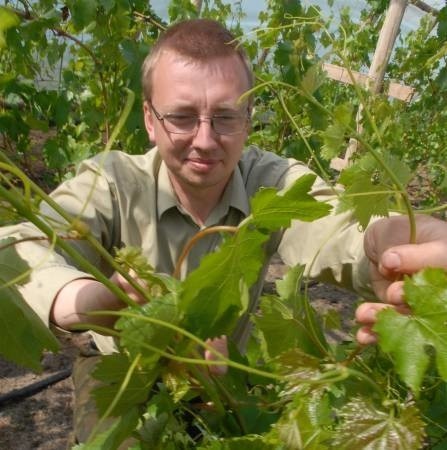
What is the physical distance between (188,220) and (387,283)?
0.70m

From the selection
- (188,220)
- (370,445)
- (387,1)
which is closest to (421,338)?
(370,445)

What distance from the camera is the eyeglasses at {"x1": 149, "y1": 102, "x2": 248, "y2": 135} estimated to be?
3.99ft

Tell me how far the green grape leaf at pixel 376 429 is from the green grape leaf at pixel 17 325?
12.6 inches

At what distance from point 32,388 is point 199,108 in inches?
60.7

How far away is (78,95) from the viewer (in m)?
3.28

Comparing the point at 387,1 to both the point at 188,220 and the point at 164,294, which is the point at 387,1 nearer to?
the point at 188,220

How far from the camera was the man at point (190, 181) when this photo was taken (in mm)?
1097

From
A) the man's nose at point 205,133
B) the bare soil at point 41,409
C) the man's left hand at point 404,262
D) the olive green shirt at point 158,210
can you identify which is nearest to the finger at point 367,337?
the man's left hand at point 404,262

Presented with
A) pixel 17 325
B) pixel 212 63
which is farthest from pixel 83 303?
pixel 212 63

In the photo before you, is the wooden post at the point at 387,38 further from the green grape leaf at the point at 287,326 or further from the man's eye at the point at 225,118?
the green grape leaf at the point at 287,326

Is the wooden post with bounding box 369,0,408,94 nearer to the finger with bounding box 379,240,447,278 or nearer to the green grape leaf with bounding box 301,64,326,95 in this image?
the green grape leaf with bounding box 301,64,326,95

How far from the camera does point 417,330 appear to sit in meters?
0.53

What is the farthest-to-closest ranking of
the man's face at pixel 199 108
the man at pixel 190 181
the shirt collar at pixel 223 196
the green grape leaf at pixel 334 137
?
the shirt collar at pixel 223 196 → the man's face at pixel 199 108 → the man at pixel 190 181 → the green grape leaf at pixel 334 137

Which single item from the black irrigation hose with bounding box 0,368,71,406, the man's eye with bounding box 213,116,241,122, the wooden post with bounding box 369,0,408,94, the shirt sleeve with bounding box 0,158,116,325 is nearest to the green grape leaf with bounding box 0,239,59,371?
the shirt sleeve with bounding box 0,158,116,325
